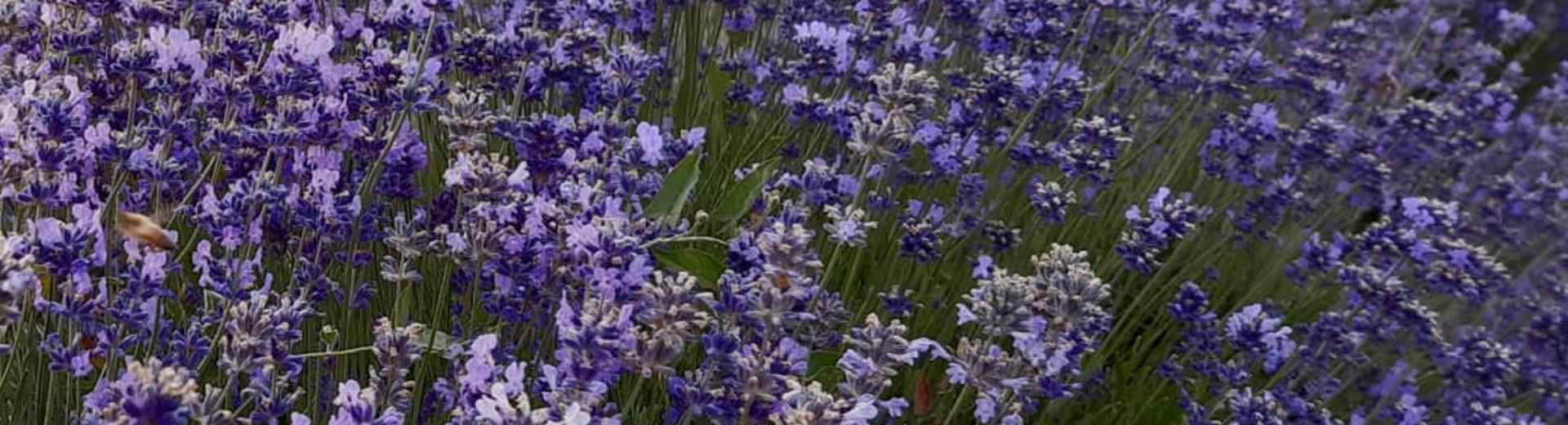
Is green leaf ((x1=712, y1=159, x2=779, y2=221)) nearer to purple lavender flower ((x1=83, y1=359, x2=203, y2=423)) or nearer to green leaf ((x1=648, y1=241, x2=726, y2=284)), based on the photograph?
green leaf ((x1=648, y1=241, x2=726, y2=284))

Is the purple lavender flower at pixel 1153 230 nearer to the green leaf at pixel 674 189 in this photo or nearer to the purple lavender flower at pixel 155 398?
the green leaf at pixel 674 189

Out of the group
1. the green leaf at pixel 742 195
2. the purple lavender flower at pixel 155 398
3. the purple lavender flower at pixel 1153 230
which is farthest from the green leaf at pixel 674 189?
the purple lavender flower at pixel 155 398

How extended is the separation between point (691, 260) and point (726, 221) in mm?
450

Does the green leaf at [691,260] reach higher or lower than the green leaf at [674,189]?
lower

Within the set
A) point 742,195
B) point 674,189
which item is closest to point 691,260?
point 674,189

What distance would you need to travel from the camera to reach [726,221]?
94.4 inches

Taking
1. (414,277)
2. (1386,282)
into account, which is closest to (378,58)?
(414,277)

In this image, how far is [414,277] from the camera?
1.69 meters

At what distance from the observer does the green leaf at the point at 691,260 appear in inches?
76.5

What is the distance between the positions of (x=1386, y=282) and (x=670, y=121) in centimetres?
138

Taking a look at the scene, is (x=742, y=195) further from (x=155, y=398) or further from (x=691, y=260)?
(x=155, y=398)

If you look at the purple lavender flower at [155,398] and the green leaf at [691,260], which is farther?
the green leaf at [691,260]

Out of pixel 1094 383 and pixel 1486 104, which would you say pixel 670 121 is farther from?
pixel 1486 104

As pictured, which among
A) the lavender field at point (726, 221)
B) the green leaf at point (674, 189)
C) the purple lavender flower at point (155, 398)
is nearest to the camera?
the purple lavender flower at point (155, 398)
